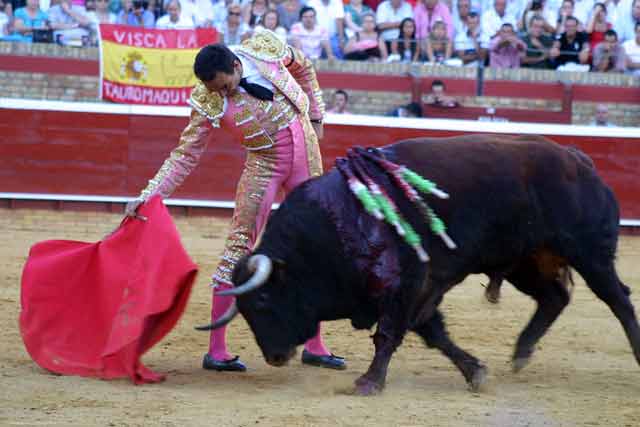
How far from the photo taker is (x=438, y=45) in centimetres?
1075

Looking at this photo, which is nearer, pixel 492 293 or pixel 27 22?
pixel 492 293

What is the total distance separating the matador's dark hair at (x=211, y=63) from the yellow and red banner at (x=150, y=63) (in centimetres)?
538

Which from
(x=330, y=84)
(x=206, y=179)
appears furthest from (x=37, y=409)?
(x=330, y=84)

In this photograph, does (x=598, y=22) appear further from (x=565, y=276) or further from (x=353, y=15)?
(x=565, y=276)

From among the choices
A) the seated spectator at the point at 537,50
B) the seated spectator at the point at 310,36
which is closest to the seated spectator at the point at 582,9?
the seated spectator at the point at 537,50

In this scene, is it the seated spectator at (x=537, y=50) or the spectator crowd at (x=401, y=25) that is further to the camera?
the seated spectator at (x=537, y=50)

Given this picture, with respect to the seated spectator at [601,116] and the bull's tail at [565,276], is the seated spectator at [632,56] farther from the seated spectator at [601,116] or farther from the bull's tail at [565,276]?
the bull's tail at [565,276]

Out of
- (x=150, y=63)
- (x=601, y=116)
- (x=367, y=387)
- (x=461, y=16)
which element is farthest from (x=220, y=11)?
(x=367, y=387)

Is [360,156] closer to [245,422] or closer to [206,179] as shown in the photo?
[245,422]

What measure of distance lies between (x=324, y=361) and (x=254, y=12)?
6.33 metres

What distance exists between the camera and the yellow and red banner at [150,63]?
30.9 feet

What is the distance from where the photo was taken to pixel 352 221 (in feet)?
13.0

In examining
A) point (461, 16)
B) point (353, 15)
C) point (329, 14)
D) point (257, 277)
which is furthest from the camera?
point (461, 16)

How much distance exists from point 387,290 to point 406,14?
7.12 m
